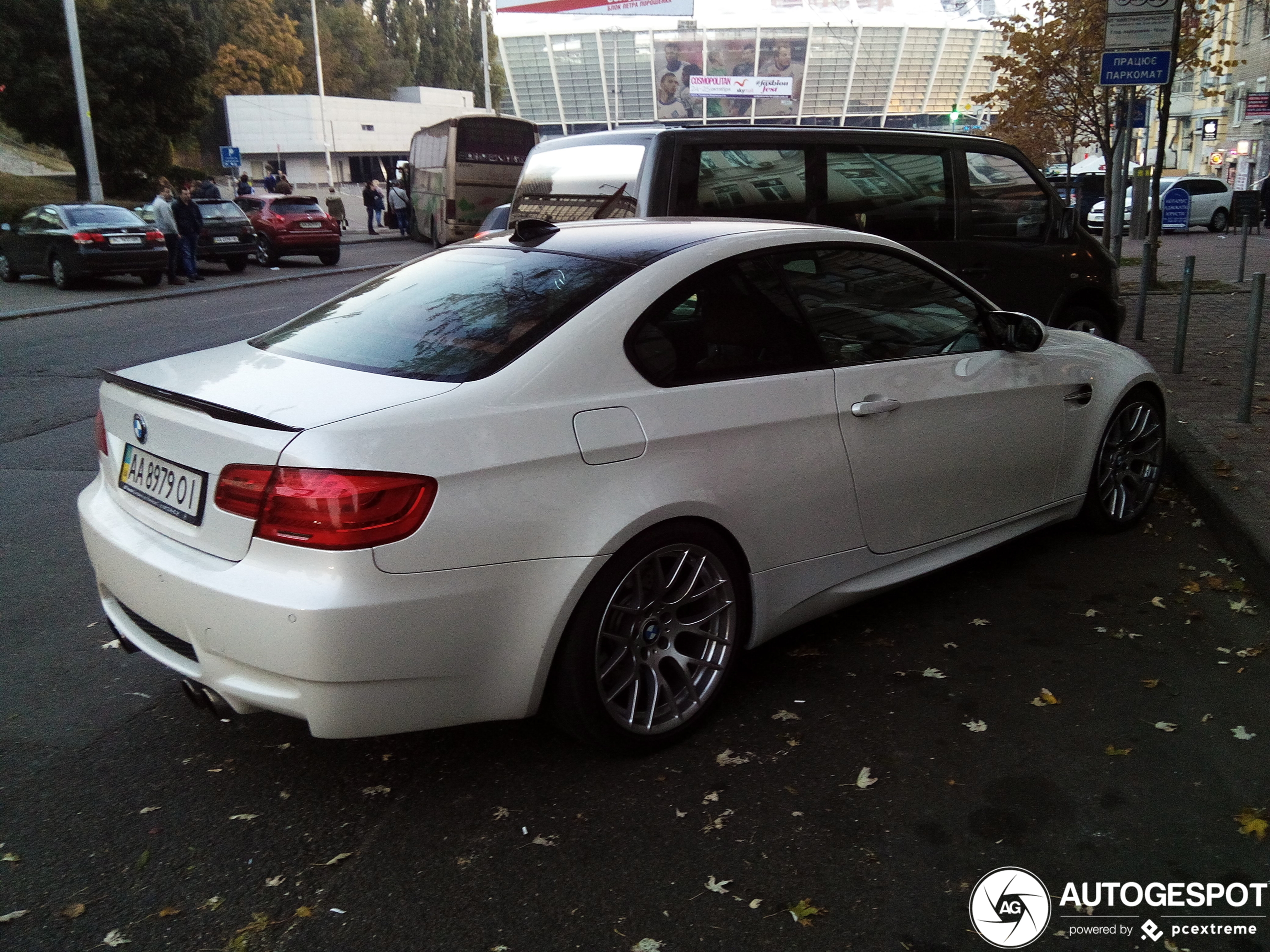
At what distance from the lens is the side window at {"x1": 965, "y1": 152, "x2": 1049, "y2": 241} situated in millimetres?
8117

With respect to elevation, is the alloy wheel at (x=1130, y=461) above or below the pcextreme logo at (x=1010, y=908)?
above

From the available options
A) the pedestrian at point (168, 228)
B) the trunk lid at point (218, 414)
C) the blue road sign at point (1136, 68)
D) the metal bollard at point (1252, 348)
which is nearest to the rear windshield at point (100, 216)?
the pedestrian at point (168, 228)

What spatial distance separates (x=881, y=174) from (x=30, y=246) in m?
17.7

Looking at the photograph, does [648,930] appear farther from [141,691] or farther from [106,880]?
[141,691]

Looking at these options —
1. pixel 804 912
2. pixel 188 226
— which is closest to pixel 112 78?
pixel 188 226

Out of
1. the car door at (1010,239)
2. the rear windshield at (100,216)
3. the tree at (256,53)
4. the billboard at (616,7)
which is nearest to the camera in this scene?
the car door at (1010,239)

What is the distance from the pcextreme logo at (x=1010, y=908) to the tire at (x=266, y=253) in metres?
24.7

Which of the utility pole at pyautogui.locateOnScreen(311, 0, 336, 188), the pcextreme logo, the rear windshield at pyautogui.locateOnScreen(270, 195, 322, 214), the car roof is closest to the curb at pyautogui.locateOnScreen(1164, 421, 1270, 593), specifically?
the car roof

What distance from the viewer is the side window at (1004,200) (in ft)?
26.6

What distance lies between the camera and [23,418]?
8578 mm

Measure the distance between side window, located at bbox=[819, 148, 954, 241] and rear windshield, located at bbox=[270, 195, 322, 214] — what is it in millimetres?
20389

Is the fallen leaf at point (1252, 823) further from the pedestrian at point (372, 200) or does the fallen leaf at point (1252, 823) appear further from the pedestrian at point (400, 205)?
the pedestrian at point (372, 200)

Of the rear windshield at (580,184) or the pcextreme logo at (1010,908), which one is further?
the rear windshield at (580,184)

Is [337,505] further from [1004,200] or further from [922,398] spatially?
[1004,200]
